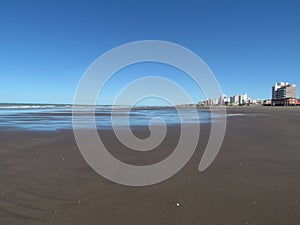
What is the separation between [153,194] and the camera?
387cm

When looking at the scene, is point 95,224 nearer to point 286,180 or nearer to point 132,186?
point 132,186

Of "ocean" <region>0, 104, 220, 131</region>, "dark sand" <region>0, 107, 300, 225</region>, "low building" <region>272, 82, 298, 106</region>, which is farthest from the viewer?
"low building" <region>272, 82, 298, 106</region>

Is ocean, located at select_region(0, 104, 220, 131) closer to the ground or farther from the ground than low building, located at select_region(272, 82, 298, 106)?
closer to the ground

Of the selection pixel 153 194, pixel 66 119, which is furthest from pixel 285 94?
pixel 153 194

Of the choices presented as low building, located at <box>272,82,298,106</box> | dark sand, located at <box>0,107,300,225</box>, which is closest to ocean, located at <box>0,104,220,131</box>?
dark sand, located at <box>0,107,300,225</box>

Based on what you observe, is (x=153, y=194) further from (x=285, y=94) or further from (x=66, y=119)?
(x=285, y=94)

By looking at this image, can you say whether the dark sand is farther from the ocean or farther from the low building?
the low building

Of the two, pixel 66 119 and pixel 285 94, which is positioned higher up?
pixel 285 94

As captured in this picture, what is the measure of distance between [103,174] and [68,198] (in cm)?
126

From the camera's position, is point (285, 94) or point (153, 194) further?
point (285, 94)

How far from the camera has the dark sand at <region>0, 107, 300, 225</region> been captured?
3.07 m

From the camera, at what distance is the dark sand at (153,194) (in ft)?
10.1

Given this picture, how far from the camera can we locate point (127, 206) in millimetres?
3406

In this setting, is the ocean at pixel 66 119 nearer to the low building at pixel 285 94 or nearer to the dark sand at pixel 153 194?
the dark sand at pixel 153 194
